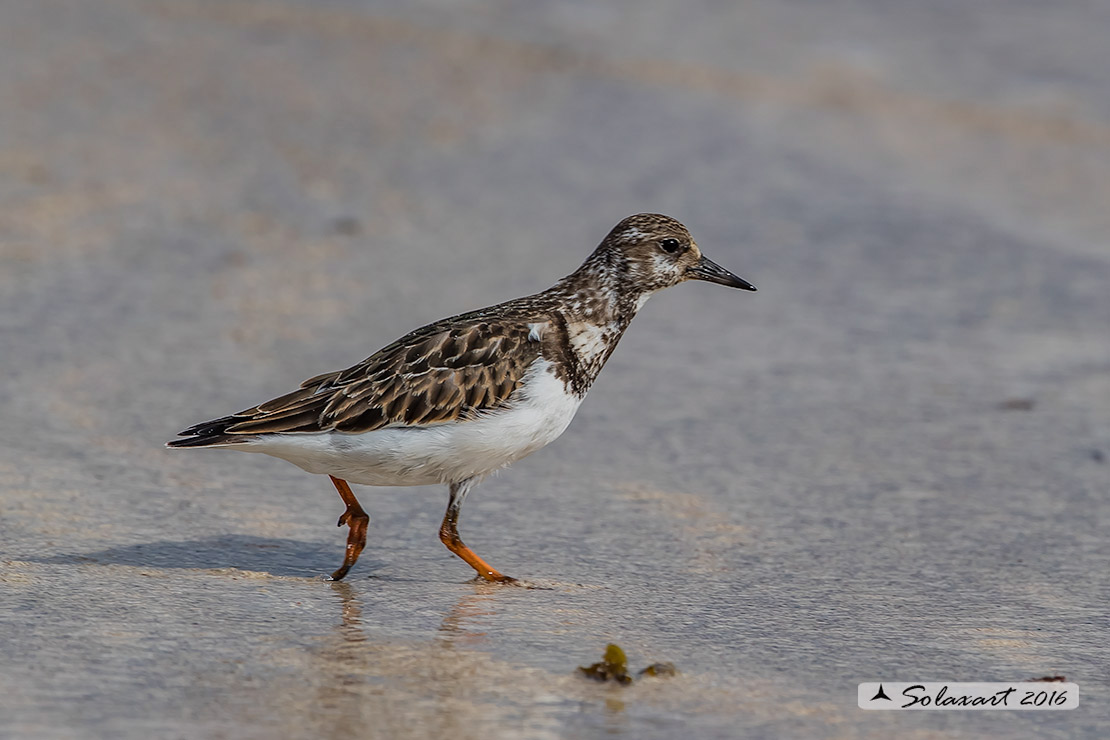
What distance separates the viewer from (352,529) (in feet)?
16.3

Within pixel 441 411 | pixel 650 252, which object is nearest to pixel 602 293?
pixel 650 252

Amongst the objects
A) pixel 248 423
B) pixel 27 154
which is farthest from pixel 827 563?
pixel 27 154

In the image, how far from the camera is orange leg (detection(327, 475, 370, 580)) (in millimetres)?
4910

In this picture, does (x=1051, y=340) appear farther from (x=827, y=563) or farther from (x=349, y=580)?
(x=349, y=580)

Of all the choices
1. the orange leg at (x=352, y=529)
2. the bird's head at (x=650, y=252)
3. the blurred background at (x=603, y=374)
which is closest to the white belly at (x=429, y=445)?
the orange leg at (x=352, y=529)

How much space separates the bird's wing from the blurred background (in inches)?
22.0

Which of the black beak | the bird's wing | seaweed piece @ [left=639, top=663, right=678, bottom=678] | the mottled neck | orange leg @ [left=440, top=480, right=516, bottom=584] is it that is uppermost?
the black beak

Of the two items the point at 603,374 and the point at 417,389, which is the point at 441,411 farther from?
the point at 603,374

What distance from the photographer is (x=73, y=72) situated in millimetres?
10805

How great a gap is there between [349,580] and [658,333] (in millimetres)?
3578

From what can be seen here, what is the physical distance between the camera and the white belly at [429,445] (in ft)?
15.8

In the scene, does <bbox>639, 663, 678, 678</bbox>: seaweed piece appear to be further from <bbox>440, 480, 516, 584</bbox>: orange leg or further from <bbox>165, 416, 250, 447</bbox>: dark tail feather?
<bbox>165, 416, 250, 447</bbox>: dark tail feather

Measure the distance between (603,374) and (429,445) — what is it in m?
2.74

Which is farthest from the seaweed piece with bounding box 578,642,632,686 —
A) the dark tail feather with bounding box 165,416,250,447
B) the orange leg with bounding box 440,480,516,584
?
the dark tail feather with bounding box 165,416,250,447
